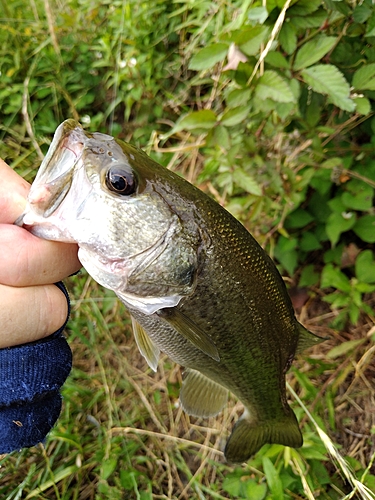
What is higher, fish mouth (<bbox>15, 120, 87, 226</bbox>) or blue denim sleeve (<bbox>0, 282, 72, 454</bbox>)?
fish mouth (<bbox>15, 120, 87, 226</bbox>)

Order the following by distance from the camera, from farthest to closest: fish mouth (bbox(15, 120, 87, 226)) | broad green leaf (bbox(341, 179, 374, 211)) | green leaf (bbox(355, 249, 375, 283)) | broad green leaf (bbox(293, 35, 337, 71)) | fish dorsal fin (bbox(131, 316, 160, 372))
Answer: green leaf (bbox(355, 249, 375, 283)) < broad green leaf (bbox(341, 179, 374, 211)) < broad green leaf (bbox(293, 35, 337, 71)) < fish dorsal fin (bbox(131, 316, 160, 372)) < fish mouth (bbox(15, 120, 87, 226))

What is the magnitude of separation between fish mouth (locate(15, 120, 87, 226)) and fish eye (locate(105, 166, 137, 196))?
0.09 metres

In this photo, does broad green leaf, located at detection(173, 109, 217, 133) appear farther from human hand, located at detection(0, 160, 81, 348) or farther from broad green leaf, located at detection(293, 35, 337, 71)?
human hand, located at detection(0, 160, 81, 348)

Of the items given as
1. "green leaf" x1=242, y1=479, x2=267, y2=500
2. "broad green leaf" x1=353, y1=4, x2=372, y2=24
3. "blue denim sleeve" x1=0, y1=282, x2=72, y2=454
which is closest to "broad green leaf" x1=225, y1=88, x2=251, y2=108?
"broad green leaf" x1=353, y1=4, x2=372, y2=24

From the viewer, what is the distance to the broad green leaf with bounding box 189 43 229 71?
1.57 meters

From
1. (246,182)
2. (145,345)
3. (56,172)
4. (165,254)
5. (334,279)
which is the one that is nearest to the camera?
(56,172)

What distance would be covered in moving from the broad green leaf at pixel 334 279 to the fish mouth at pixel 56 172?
1545 millimetres

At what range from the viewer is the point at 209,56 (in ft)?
5.21

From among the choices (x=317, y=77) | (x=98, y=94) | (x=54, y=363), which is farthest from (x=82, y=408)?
(x=98, y=94)

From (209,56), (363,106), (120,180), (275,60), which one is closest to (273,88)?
(275,60)

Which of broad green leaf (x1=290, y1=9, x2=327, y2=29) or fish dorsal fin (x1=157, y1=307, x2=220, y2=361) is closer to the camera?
fish dorsal fin (x1=157, y1=307, x2=220, y2=361)

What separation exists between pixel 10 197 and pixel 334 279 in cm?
166

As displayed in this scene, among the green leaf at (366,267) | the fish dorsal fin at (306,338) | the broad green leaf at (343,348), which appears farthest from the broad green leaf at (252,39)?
the broad green leaf at (343,348)

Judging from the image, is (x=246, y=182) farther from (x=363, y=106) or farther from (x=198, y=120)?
→ (x=363, y=106)
